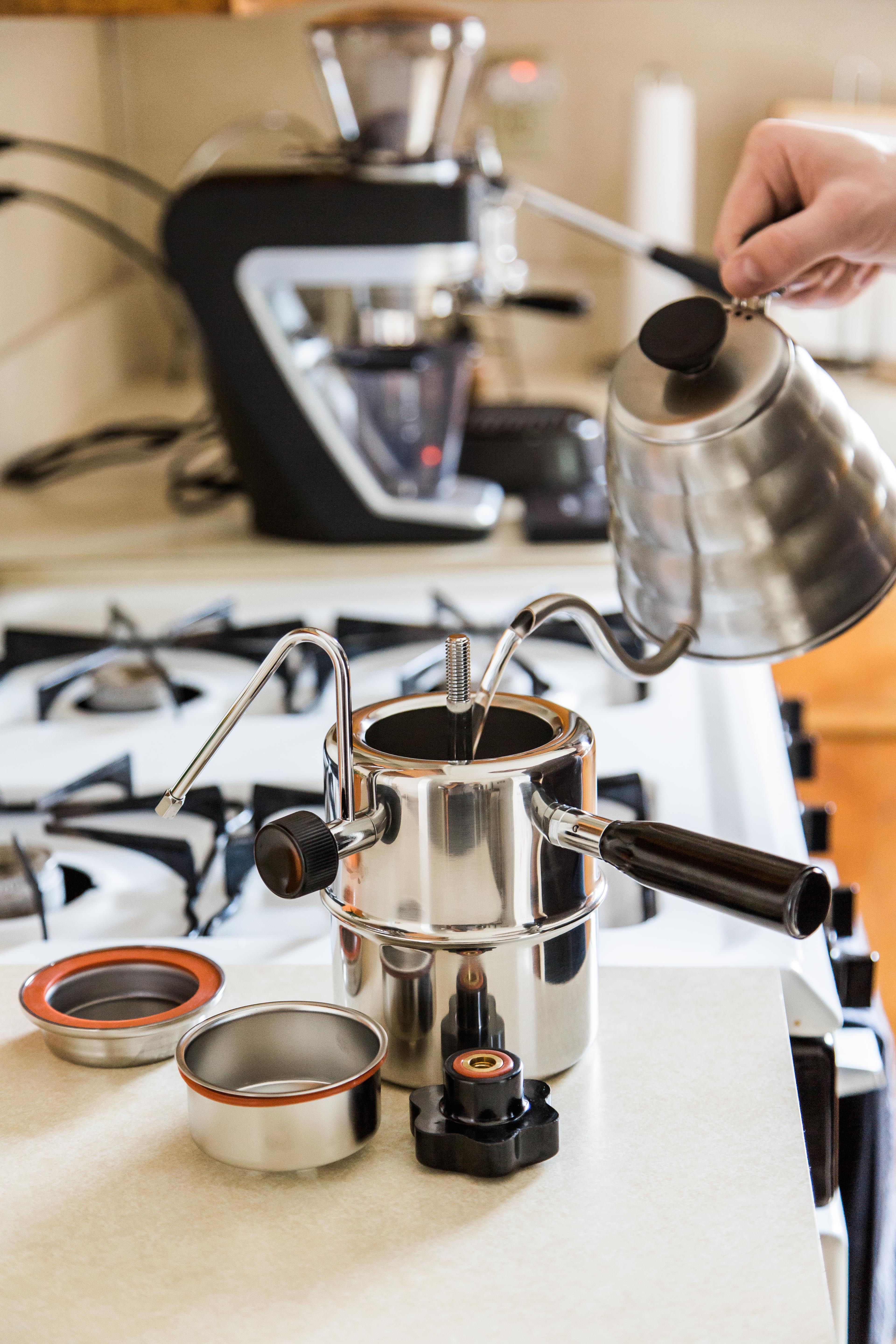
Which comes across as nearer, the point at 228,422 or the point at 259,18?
the point at 228,422

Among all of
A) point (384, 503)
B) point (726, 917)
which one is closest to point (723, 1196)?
point (726, 917)

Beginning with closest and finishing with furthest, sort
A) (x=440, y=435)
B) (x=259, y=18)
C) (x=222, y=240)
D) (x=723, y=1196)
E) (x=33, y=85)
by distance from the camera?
1. (x=723, y=1196)
2. (x=222, y=240)
3. (x=440, y=435)
4. (x=33, y=85)
5. (x=259, y=18)

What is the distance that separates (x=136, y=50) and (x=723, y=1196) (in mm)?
2252

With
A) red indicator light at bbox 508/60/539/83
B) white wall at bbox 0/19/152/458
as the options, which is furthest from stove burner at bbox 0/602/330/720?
red indicator light at bbox 508/60/539/83

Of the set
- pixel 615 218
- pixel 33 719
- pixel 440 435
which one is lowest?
pixel 33 719

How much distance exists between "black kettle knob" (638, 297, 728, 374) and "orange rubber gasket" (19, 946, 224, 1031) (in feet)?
1.04

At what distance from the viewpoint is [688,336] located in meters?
0.59

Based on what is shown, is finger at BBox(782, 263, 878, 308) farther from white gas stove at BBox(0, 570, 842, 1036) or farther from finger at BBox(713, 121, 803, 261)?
white gas stove at BBox(0, 570, 842, 1036)

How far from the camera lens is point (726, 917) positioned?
2.21 feet

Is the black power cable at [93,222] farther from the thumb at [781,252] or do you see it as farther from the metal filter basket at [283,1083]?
the metal filter basket at [283,1083]

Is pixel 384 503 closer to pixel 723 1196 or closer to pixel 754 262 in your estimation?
pixel 754 262

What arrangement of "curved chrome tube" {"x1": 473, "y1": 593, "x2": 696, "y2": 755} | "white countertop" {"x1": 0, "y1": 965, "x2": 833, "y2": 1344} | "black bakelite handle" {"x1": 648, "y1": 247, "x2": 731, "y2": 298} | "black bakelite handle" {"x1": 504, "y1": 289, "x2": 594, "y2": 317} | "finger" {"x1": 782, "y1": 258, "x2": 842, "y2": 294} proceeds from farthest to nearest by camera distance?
"black bakelite handle" {"x1": 504, "y1": 289, "x2": 594, "y2": 317}, "black bakelite handle" {"x1": 648, "y1": 247, "x2": 731, "y2": 298}, "finger" {"x1": 782, "y1": 258, "x2": 842, "y2": 294}, "curved chrome tube" {"x1": 473, "y1": 593, "x2": 696, "y2": 755}, "white countertop" {"x1": 0, "y1": 965, "x2": 833, "y2": 1344}

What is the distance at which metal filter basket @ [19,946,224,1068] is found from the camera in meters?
0.54

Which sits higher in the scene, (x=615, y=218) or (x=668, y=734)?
(x=615, y=218)
